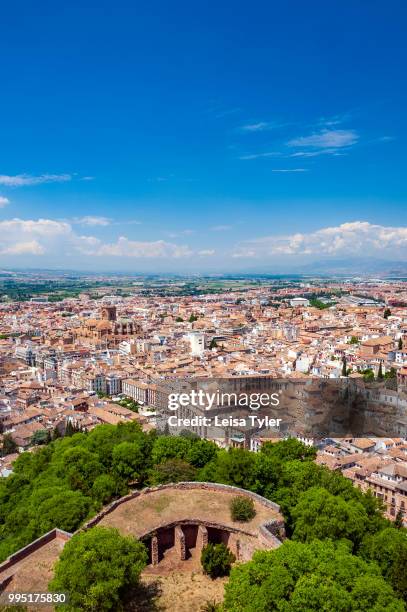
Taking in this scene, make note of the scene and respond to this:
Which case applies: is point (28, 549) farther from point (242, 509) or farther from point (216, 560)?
point (242, 509)

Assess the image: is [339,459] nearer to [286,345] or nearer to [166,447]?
[166,447]

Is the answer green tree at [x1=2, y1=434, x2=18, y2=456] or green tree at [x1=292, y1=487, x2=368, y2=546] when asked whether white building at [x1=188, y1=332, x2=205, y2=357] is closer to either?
green tree at [x1=2, y1=434, x2=18, y2=456]

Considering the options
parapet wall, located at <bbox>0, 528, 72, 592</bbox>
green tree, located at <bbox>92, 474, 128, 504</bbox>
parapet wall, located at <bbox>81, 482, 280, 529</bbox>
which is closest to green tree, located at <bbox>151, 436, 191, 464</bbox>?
green tree, located at <bbox>92, 474, 128, 504</bbox>

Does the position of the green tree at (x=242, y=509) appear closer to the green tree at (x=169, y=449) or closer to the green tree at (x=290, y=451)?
the green tree at (x=169, y=449)

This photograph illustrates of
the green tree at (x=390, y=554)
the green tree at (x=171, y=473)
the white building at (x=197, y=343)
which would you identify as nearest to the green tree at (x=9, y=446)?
→ the green tree at (x=171, y=473)

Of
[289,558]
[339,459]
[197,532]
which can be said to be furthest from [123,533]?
[339,459]

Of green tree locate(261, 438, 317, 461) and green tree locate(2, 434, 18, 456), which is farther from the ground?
green tree locate(261, 438, 317, 461)
